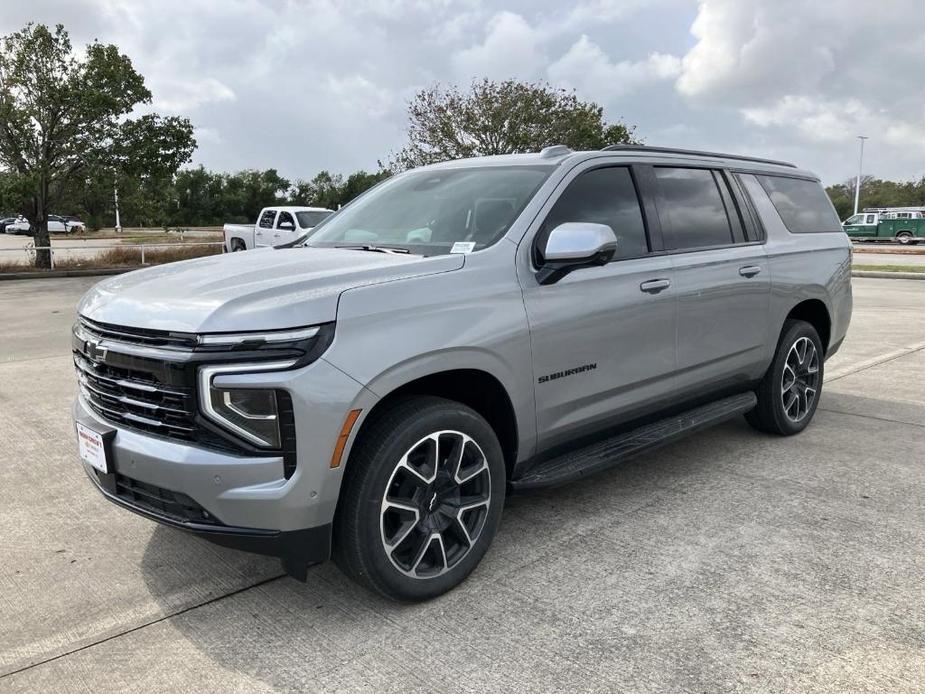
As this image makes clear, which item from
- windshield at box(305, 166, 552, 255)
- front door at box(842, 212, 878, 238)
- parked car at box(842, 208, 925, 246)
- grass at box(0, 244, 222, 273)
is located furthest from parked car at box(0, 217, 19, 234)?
windshield at box(305, 166, 552, 255)

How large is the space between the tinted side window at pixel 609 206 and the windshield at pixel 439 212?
165mm

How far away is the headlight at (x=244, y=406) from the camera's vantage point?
2604 millimetres

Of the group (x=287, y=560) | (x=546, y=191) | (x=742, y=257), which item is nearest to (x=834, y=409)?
(x=742, y=257)

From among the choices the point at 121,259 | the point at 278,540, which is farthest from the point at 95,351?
the point at 121,259

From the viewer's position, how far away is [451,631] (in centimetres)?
291

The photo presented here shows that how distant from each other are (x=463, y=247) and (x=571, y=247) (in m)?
0.47

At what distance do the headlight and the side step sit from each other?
50.2 inches

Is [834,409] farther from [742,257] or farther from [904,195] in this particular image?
[904,195]

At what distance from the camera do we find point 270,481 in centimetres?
265

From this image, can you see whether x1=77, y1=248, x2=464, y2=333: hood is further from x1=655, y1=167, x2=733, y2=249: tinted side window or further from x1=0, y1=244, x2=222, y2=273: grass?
x1=0, y1=244, x2=222, y2=273: grass

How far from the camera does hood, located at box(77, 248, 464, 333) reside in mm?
2656

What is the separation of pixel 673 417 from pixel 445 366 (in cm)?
188

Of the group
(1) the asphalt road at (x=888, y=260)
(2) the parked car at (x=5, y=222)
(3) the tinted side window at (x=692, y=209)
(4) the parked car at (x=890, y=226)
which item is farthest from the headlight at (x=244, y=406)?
(2) the parked car at (x=5, y=222)

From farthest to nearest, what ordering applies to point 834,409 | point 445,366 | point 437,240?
point 834,409 < point 437,240 < point 445,366
